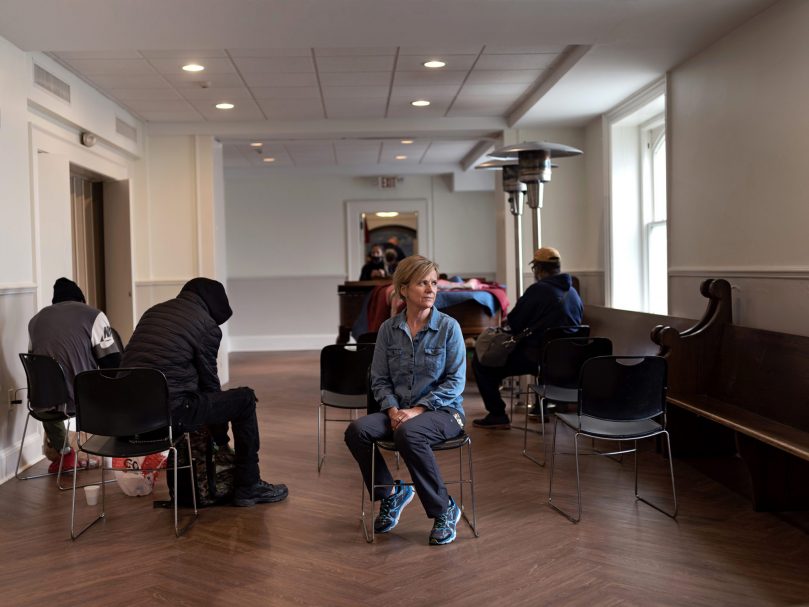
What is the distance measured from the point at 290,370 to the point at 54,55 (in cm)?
559

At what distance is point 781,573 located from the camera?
3350mm

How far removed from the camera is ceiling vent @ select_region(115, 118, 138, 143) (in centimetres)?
797

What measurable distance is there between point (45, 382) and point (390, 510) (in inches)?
89.6

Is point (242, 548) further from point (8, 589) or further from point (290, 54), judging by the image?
point (290, 54)

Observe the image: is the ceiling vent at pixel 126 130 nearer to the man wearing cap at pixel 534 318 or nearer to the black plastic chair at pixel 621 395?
the man wearing cap at pixel 534 318

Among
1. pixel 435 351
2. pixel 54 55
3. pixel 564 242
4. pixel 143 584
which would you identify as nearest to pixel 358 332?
pixel 564 242

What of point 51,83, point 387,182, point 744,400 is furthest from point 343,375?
point 387,182

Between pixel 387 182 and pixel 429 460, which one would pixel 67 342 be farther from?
pixel 387 182

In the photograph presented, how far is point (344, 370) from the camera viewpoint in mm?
5238

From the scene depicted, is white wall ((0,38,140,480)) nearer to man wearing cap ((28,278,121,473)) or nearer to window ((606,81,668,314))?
man wearing cap ((28,278,121,473))

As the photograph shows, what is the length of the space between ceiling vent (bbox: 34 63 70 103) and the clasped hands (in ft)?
13.2

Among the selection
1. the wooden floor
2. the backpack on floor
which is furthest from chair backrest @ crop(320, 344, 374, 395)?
the backpack on floor

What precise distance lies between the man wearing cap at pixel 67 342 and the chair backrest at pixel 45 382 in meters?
0.11

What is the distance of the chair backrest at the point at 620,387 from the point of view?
4.02 meters
